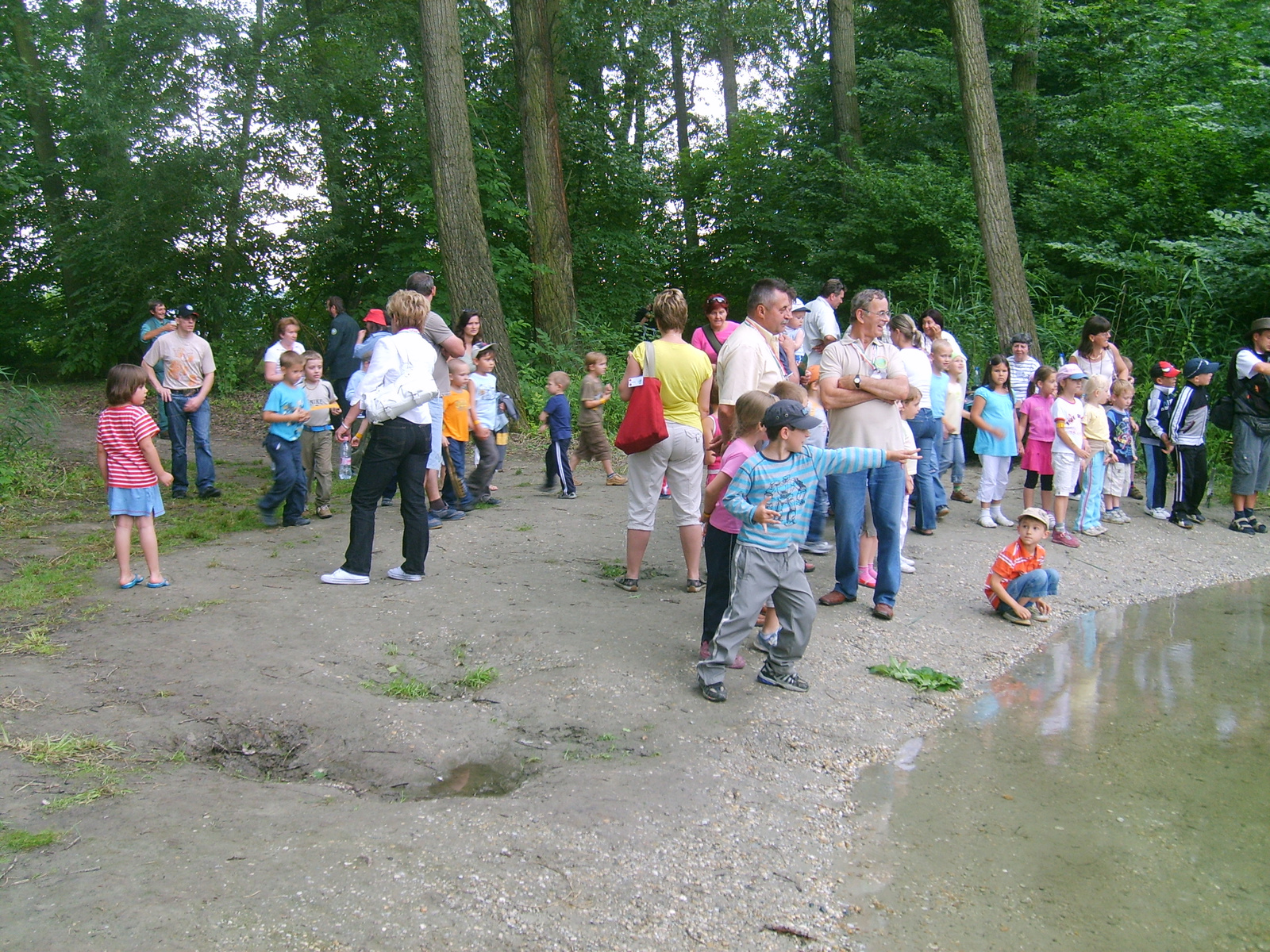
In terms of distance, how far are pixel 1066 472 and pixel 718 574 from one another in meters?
5.04

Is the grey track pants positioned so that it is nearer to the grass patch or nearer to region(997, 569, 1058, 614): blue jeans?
the grass patch

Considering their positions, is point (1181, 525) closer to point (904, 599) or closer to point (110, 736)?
point (904, 599)

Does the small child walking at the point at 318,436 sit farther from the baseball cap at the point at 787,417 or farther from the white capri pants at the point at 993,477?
the white capri pants at the point at 993,477

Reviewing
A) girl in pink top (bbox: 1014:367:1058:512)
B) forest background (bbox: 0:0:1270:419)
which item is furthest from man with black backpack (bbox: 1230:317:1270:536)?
forest background (bbox: 0:0:1270:419)

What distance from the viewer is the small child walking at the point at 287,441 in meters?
8.79

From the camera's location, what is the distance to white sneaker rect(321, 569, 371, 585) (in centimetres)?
702

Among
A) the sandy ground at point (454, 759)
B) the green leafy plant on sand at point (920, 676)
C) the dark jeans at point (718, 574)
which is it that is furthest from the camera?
the green leafy plant on sand at point (920, 676)

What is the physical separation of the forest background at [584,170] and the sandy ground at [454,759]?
7.75 m

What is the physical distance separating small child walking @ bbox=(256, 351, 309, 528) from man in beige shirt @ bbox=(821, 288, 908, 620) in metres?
4.77

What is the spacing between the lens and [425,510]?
7.10 meters

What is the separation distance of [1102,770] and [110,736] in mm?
4609

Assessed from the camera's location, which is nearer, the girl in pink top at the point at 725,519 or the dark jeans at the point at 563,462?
the girl in pink top at the point at 725,519

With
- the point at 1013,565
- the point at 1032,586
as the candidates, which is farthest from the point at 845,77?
the point at 1032,586

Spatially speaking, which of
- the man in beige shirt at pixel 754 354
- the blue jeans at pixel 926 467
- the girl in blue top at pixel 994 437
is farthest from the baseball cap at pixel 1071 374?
the man in beige shirt at pixel 754 354
